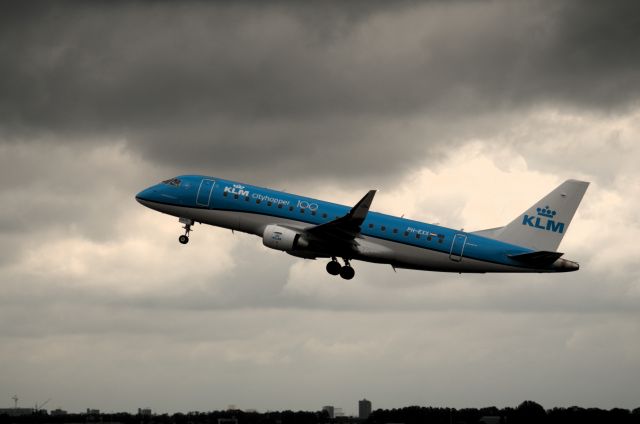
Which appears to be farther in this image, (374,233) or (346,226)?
(374,233)

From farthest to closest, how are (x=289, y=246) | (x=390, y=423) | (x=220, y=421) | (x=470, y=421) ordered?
1. (x=470, y=421)
2. (x=390, y=423)
3. (x=220, y=421)
4. (x=289, y=246)

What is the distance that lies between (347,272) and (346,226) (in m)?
6.32

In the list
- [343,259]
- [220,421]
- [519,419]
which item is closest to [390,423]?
[519,419]

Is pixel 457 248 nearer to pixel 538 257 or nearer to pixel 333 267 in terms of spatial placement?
pixel 538 257

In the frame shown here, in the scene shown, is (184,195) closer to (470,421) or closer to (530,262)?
(530,262)

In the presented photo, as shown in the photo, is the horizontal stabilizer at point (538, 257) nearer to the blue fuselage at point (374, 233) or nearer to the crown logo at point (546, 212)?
the blue fuselage at point (374, 233)

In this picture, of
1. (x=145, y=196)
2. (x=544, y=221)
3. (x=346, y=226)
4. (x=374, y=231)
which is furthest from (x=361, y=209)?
(x=145, y=196)

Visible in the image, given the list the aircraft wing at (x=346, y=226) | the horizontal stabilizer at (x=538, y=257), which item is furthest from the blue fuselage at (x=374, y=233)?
the aircraft wing at (x=346, y=226)

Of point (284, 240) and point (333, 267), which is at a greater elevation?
point (284, 240)

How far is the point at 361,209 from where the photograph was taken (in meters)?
85.6

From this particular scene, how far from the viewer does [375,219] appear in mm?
90125

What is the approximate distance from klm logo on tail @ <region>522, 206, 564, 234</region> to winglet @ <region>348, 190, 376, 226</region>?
49.8ft

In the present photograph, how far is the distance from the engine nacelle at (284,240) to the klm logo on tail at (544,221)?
18.7m

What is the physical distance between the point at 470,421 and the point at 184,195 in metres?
69.2
